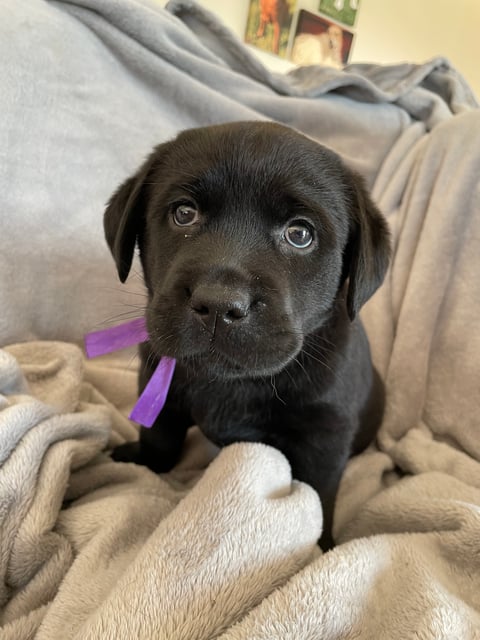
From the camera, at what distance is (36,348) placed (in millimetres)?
1331

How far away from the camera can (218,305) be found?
0.74m

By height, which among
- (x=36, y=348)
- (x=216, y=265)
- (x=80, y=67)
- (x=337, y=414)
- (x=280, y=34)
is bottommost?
(x=36, y=348)

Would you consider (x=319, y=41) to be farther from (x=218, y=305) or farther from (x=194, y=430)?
(x=218, y=305)

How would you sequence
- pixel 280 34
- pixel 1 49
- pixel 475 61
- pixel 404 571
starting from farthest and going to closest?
1. pixel 475 61
2. pixel 280 34
3. pixel 1 49
4. pixel 404 571

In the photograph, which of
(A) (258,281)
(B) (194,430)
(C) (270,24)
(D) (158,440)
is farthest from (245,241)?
(C) (270,24)

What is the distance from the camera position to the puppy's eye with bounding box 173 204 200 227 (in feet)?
3.08

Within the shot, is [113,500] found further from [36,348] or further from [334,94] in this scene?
[334,94]

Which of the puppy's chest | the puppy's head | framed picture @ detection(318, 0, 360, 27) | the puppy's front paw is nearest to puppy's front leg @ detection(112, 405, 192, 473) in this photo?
the puppy's front paw

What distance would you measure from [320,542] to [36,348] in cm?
87

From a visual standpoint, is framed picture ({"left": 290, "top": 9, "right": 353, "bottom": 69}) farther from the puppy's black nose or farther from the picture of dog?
the puppy's black nose

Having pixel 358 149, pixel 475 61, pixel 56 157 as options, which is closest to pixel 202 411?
pixel 56 157

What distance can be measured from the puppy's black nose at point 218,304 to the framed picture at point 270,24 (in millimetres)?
2203

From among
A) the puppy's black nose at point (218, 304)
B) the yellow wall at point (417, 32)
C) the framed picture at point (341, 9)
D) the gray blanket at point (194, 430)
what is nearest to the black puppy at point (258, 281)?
the puppy's black nose at point (218, 304)

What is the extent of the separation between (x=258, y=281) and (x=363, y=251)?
0.91 feet
